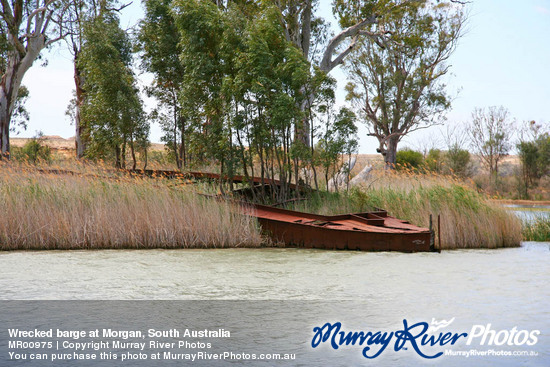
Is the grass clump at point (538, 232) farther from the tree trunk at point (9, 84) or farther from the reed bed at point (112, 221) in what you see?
the tree trunk at point (9, 84)

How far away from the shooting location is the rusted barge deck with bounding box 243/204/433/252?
340 inches

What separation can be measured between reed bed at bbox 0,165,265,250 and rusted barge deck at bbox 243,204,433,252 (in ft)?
1.56

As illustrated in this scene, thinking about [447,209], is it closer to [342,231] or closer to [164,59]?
[342,231]

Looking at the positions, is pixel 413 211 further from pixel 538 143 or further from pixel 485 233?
pixel 538 143

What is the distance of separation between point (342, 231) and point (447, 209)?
2.42m

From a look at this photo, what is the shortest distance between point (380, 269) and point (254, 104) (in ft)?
18.4

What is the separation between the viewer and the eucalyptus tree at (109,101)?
62.3 ft

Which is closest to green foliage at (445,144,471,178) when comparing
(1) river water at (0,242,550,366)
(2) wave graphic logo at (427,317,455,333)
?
(1) river water at (0,242,550,366)

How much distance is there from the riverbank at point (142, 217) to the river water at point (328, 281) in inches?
23.9

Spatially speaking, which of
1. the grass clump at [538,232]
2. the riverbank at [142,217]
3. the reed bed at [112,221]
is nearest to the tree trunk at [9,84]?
the riverbank at [142,217]

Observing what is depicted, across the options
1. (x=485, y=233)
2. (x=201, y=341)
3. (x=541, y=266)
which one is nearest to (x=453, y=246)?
(x=485, y=233)

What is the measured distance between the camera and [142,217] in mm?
9328

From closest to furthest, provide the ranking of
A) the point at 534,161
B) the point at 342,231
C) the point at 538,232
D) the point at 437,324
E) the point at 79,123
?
1. the point at 437,324
2. the point at 342,231
3. the point at 538,232
4. the point at 79,123
5. the point at 534,161

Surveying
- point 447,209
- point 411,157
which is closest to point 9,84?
point 447,209
